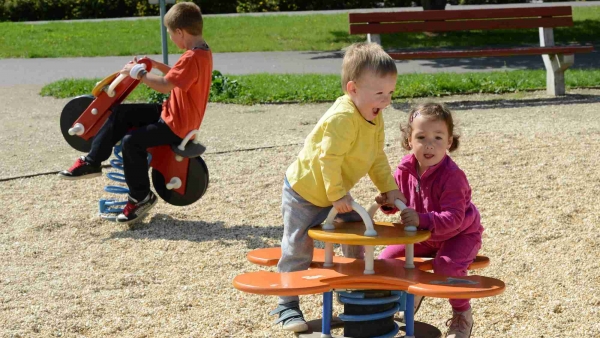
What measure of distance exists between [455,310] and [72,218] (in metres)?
3.16

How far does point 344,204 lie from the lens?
3.29m

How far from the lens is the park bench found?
400 inches

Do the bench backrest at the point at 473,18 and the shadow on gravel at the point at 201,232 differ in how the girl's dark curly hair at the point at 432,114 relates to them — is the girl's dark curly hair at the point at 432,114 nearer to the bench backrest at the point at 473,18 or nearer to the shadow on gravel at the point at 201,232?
the shadow on gravel at the point at 201,232

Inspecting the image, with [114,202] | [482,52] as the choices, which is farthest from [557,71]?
[114,202]

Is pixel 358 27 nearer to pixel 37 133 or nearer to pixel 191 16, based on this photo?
pixel 37 133

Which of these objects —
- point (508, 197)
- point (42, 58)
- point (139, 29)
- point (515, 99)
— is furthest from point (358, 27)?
point (139, 29)

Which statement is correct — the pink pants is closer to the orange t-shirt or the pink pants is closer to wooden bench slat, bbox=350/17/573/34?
the orange t-shirt

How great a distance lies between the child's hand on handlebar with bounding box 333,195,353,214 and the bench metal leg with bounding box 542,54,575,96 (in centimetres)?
765

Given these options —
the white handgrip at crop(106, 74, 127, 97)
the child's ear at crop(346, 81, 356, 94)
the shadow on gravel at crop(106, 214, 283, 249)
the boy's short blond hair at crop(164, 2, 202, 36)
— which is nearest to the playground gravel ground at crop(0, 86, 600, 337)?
the shadow on gravel at crop(106, 214, 283, 249)

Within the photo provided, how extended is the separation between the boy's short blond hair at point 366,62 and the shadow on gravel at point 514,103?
20.2ft

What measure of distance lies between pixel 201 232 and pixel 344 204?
235 cm

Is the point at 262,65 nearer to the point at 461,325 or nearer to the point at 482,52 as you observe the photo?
the point at 482,52

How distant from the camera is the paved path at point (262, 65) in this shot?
13312 mm

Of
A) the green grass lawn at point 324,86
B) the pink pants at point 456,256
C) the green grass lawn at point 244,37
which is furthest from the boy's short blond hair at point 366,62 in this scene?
the green grass lawn at point 244,37
